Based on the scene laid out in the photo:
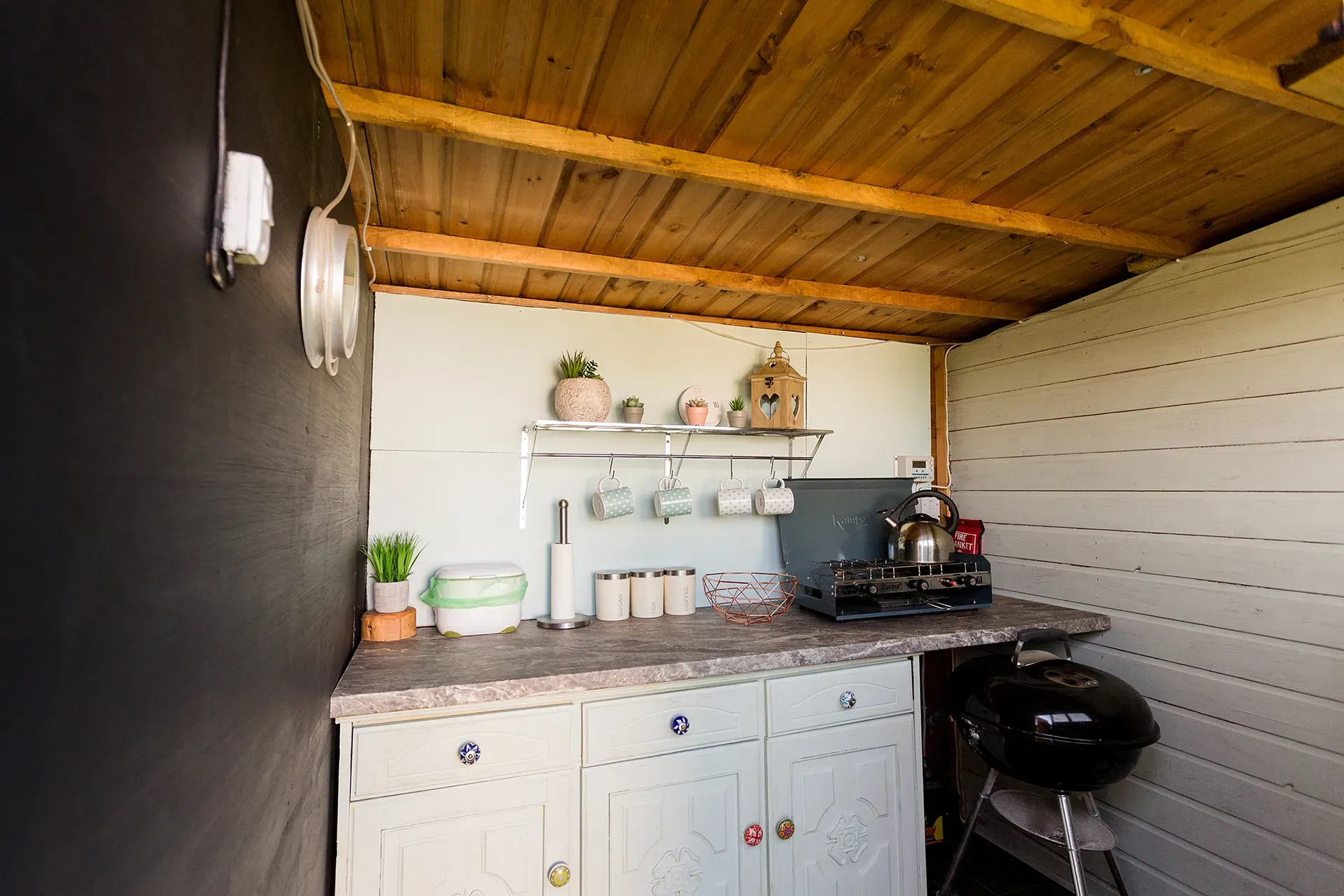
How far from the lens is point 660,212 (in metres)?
1.74

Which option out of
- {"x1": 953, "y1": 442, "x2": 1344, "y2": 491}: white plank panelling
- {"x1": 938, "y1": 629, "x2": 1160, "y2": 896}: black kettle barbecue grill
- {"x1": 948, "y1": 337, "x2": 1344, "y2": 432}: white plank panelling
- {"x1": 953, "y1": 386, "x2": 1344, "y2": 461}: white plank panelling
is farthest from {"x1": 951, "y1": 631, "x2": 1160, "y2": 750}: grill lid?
{"x1": 948, "y1": 337, "x2": 1344, "y2": 432}: white plank panelling

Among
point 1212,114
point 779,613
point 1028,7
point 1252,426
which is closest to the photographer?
point 1028,7

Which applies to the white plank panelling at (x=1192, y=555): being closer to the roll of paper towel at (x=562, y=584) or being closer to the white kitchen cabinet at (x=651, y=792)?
the white kitchen cabinet at (x=651, y=792)

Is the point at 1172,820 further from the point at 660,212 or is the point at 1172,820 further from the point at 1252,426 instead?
the point at 660,212

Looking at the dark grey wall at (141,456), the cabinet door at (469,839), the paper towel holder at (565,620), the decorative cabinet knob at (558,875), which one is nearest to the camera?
the dark grey wall at (141,456)

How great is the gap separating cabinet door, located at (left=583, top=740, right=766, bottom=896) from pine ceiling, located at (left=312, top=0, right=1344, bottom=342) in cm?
147

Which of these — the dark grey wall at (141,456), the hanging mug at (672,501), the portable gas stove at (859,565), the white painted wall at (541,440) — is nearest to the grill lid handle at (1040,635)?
the portable gas stove at (859,565)

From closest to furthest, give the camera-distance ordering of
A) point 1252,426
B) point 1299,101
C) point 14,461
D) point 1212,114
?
point 14,461
point 1299,101
point 1212,114
point 1252,426

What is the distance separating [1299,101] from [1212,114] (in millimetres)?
135

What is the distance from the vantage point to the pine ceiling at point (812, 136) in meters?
1.09

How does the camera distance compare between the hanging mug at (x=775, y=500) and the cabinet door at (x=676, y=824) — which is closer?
the cabinet door at (x=676, y=824)

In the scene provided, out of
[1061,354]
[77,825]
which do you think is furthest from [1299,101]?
[77,825]

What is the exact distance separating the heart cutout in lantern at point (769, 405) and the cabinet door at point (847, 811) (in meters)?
1.15

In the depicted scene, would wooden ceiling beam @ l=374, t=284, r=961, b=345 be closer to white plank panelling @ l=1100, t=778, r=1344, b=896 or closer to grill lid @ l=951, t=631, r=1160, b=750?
grill lid @ l=951, t=631, r=1160, b=750
